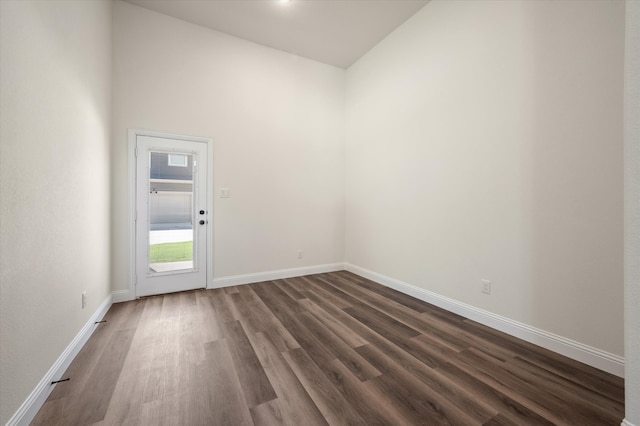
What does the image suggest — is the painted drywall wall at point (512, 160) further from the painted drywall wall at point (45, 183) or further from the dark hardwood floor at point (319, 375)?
the painted drywall wall at point (45, 183)

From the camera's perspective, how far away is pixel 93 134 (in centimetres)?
239

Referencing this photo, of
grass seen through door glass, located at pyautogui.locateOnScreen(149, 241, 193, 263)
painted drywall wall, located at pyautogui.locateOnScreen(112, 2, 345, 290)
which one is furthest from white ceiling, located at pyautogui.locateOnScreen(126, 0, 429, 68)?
grass seen through door glass, located at pyautogui.locateOnScreen(149, 241, 193, 263)

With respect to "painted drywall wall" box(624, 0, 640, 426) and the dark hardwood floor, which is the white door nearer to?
the dark hardwood floor

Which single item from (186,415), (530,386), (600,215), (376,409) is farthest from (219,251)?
(600,215)

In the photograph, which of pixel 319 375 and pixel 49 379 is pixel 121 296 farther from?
pixel 319 375

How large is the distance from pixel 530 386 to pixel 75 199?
355 centimetres

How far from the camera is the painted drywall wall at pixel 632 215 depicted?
1.16 m

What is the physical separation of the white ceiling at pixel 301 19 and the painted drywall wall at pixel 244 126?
0.19 m

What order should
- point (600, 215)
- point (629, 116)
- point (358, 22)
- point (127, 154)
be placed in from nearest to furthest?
point (629, 116) < point (600, 215) < point (127, 154) < point (358, 22)

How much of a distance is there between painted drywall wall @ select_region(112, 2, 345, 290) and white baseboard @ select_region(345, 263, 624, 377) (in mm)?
1945

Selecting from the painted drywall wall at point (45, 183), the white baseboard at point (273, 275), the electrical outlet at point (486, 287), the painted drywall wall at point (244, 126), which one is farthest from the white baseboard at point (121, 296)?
the electrical outlet at point (486, 287)

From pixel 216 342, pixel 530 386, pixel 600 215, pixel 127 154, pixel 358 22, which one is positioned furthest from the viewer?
pixel 358 22

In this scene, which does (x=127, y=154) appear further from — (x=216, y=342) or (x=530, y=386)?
(x=530, y=386)

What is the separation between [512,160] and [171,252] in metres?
4.04
